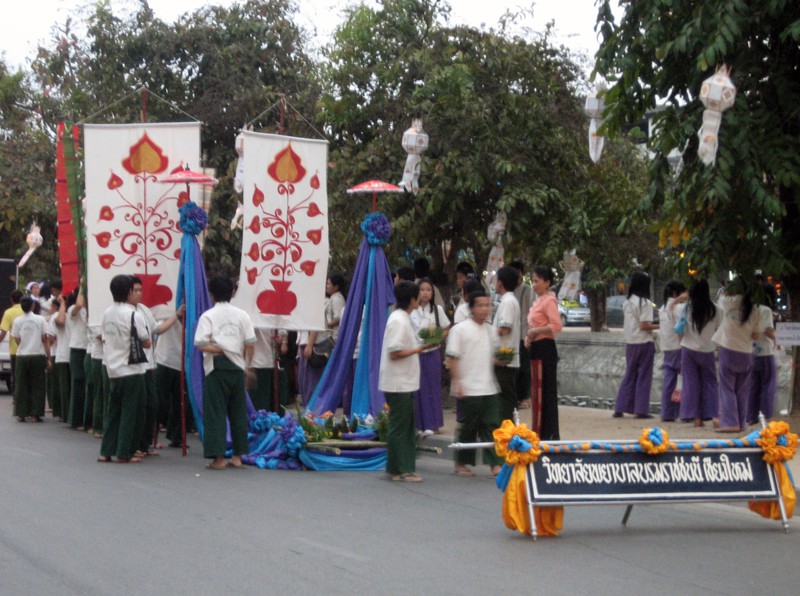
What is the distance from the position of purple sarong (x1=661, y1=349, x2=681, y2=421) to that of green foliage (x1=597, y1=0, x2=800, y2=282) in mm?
2360

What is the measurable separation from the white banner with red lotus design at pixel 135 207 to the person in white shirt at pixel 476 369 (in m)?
4.20

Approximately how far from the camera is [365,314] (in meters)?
13.6

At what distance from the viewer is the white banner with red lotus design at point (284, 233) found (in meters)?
13.6

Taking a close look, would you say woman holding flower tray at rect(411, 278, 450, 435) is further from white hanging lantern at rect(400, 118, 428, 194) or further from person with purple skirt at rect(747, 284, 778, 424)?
person with purple skirt at rect(747, 284, 778, 424)

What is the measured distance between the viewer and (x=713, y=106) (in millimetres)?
10734

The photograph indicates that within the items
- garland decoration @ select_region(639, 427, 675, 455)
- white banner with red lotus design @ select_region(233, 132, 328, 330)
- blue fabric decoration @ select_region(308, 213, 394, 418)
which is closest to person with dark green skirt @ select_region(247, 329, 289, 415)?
white banner with red lotus design @ select_region(233, 132, 328, 330)

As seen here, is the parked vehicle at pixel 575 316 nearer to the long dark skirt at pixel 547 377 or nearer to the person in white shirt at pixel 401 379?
the long dark skirt at pixel 547 377

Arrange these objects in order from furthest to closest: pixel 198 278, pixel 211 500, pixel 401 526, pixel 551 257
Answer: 1. pixel 551 257
2. pixel 198 278
3. pixel 211 500
4. pixel 401 526

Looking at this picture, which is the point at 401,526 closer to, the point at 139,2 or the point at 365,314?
the point at 365,314

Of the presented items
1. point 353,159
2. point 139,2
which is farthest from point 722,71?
point 139,2

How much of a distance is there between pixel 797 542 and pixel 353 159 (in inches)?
425

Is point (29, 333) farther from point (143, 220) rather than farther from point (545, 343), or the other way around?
point (545, 343)

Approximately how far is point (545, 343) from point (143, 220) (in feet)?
15.6

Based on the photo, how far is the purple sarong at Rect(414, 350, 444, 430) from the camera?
44.9 feet
